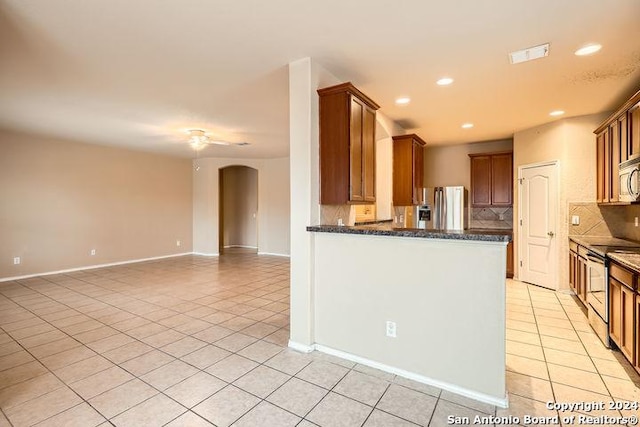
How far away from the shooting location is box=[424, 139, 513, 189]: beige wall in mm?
6461

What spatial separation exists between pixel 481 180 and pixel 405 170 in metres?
2.37

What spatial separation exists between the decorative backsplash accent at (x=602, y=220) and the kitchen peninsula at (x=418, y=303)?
3561mm

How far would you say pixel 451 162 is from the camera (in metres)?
6.76

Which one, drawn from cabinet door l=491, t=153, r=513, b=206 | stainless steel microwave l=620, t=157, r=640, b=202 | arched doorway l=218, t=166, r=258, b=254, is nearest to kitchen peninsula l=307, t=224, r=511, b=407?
stainless steel microwave l=620, t=157, r=640, b=202

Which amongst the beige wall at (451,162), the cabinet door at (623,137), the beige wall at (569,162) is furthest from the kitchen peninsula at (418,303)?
the beige wall at (451,162)

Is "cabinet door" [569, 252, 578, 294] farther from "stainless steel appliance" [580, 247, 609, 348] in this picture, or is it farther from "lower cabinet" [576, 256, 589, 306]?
"stainless steel appliance" [580, 247, 609, 348]

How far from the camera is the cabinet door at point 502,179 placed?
5984 mm

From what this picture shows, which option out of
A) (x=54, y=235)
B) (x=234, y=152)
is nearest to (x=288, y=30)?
(x=234, y=152)

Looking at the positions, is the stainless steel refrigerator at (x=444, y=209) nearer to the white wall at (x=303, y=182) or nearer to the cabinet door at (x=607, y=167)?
the cabinet door at (x=607, y=167)

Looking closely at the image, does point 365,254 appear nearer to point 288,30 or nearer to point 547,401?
point 547,401

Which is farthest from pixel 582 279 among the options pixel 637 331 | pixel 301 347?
pixel 301 347

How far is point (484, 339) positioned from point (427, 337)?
386 mm

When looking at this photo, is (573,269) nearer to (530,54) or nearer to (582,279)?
(582,279)

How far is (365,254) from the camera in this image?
8.51 feet
